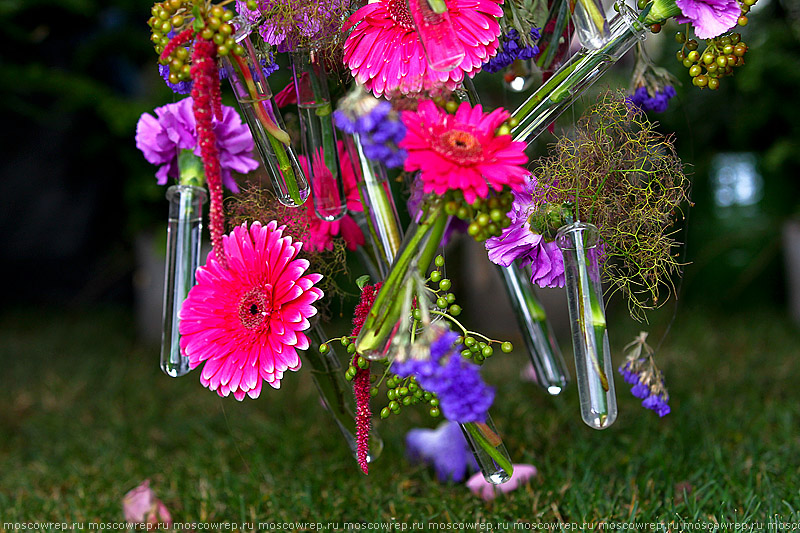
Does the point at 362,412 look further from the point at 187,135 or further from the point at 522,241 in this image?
the point at 187,135

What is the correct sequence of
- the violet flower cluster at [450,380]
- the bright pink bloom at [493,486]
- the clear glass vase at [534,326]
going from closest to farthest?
the violet flower cluster at [450,380] → the clear glass vase at [534,326] → the bright pink bloom at [493,486]

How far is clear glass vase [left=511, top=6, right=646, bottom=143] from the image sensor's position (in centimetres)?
57

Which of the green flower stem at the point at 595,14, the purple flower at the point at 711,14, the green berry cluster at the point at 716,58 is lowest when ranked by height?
the green berry cluster at the point at 716,58

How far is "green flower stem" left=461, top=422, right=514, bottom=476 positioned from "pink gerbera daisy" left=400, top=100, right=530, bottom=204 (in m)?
0.24

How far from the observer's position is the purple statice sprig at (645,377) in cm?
66

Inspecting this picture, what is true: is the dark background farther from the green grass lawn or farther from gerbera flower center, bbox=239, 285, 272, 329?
gerbera flower center, bbox=239, 285, 272, 329

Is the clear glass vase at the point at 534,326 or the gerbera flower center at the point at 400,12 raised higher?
the gerbera flower center at the point at 400,12

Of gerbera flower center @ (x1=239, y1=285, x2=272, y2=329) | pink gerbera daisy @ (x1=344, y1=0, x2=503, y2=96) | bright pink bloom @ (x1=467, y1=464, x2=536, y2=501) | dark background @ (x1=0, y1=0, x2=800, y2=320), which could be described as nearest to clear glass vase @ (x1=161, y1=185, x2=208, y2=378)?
gerbera flower center @ (x1=239, y1=285, x2=272, y2=329)

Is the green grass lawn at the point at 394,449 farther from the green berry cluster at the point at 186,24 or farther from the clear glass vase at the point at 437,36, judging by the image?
the green berry cluster at the point at 186,24

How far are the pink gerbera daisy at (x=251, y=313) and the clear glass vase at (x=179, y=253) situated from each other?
7cm

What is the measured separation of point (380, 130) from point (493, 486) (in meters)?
0.59

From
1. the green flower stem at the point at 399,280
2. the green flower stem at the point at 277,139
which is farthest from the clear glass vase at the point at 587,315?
the green flower stem at the point at 277,139

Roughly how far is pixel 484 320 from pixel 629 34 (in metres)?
1.37

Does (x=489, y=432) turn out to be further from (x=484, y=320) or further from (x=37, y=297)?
(x=37, y=297)
